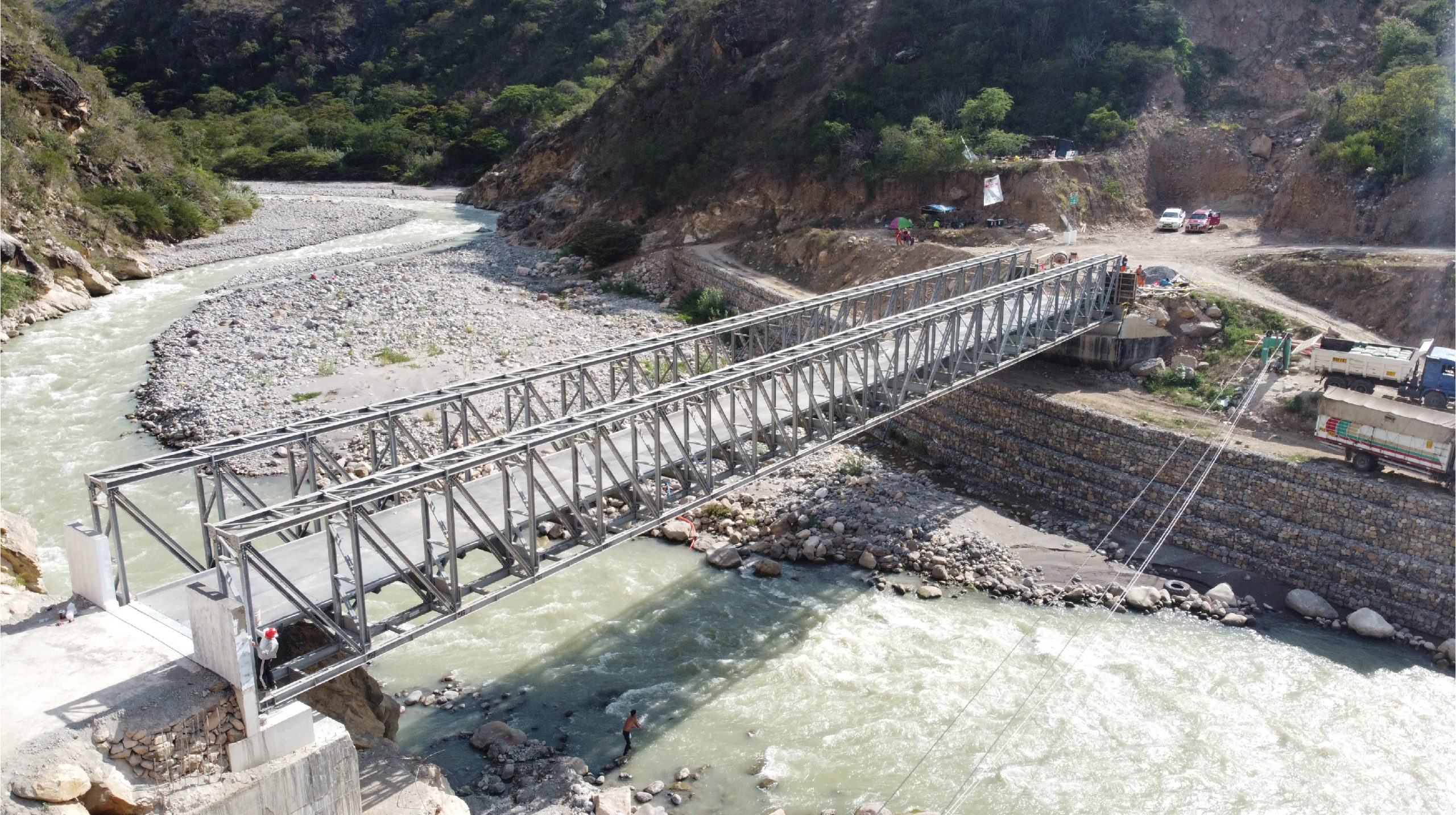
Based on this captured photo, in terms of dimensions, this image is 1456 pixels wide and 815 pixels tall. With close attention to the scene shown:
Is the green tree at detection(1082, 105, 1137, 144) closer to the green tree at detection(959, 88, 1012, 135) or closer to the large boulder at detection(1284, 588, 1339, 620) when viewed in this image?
the green tree at detection(959, 88, 1012, 135)

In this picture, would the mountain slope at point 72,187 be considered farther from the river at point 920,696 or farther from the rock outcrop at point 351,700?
the rock outcrop at point 351,700

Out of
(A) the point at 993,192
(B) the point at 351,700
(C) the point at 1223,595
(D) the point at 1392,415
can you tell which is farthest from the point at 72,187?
(D) the point at 1392,415

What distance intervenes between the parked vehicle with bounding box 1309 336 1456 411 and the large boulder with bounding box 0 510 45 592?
86.1 ft

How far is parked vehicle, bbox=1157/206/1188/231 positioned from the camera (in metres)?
38.4

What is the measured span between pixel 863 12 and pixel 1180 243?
2432 centimetres

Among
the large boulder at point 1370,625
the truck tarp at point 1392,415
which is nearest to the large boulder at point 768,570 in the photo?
the large boulder at point 1370,625

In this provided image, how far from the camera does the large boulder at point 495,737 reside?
51.1ft

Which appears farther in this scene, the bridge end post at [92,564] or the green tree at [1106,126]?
the green tree at [1106,126]

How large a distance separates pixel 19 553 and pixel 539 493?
849 cm

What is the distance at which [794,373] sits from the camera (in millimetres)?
17906

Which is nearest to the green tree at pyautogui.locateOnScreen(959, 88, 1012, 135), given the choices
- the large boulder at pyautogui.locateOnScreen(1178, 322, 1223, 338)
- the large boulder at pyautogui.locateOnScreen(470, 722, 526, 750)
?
the large boulder at pyautogui.locateOnScreen(1178, 322, 1223, 338)

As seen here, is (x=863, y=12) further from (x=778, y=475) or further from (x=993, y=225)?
(x=778, y=475)

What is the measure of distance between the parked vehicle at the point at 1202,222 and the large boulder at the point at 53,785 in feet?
124

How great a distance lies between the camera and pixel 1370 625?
63.1 ft
